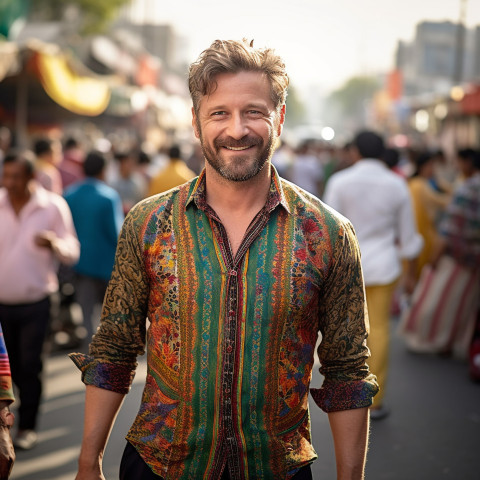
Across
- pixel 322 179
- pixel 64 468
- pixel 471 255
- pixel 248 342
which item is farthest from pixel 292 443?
pixel 322 179

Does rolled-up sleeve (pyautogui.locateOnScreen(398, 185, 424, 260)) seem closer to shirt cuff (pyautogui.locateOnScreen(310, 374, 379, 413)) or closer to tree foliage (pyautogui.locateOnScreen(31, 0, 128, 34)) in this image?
shirt cuff (pyautogui.locateOnScreen(310, 374, 379, 413))

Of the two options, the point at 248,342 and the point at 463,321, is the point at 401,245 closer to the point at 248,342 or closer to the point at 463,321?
the point at 463,321

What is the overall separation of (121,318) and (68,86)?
1362 cm

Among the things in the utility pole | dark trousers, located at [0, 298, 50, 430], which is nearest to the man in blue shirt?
dark trousers, located at [0, 298, 50, 430]

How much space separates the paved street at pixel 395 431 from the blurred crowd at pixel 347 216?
0.32 meters

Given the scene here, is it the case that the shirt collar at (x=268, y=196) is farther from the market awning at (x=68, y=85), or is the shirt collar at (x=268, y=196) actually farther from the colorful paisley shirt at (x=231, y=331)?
the market awning at (x=68, y=85)

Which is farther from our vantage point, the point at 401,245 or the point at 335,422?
the point at 401,245

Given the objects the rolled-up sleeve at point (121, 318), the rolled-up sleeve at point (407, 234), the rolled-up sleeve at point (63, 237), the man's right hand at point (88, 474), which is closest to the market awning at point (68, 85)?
the rolled-up sleeve at point (63, 237)

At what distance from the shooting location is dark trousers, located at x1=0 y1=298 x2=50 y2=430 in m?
5.82

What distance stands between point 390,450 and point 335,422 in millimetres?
3376

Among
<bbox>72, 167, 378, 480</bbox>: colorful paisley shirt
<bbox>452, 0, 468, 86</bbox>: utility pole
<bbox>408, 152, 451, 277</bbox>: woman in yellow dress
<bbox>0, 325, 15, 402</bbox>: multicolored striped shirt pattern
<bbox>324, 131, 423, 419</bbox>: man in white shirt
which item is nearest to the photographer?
<bbox>72, 167, 378, 480</bbox>: colorful paisley shirt

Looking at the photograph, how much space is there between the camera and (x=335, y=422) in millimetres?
2678

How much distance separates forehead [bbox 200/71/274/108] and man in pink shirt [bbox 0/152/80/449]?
357cm

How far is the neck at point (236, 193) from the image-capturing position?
8.80ft
